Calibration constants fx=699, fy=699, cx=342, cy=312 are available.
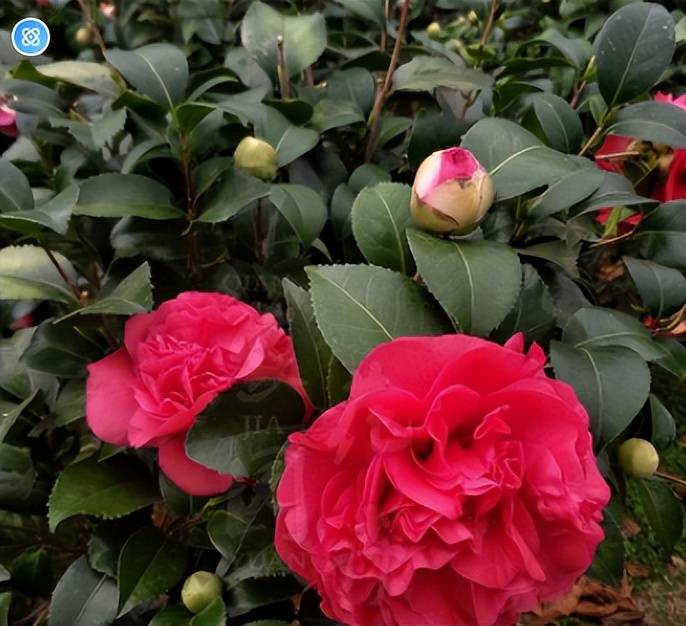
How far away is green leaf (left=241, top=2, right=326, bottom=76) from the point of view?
2.94 ft

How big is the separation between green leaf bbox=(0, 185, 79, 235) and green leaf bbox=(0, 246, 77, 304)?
67mm

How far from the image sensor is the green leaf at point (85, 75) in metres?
0.84

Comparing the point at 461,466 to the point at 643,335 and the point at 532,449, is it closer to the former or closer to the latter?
the point at 532,449

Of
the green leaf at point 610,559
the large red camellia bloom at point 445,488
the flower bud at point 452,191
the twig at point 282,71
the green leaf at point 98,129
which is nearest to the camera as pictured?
the large red camellia bloom at point 445,488

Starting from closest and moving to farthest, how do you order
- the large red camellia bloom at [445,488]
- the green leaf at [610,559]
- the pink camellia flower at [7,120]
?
the large red camellia bloom at [445,488], the green leaf at [610,559], the pink camellia flower at [7,120]

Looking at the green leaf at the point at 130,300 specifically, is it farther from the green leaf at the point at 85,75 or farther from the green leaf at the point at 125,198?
the green leaf at the point at 85,75

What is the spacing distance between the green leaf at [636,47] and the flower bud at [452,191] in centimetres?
29

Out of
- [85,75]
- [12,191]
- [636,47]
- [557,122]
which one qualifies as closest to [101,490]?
[12,191]

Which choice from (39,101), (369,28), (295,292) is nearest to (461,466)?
(295,292)

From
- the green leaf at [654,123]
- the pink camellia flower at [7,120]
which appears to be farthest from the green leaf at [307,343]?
the pink camellia flower at [7,120]

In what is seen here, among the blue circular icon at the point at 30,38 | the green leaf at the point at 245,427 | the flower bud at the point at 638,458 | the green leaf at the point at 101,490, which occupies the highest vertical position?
the blue circular icon at the point at 30,38

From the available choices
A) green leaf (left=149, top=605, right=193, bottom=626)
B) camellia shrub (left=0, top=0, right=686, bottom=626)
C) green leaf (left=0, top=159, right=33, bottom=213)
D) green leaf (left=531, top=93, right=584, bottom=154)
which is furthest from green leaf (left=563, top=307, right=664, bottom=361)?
green leaf (left=0, top=159, right=33, bottom=213)

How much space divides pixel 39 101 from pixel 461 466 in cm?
76

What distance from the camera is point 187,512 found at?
0.70 m
